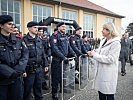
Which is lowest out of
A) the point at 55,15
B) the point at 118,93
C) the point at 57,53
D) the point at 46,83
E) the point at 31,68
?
the point at 118,93

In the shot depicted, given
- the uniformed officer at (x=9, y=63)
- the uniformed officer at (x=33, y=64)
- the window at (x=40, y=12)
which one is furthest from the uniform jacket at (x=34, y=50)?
the window at (x=40, y=12)

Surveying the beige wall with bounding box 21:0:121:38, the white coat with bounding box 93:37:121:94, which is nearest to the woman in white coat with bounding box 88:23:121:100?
the white coat with bounding box 93:37:121:94

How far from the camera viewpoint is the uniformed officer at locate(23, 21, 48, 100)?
4.82 metres

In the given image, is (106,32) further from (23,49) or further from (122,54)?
(122,54)

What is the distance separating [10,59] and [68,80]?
2.69m

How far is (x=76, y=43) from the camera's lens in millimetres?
7863

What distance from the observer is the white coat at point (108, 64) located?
4070mm

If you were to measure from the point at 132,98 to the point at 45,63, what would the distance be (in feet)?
8.85

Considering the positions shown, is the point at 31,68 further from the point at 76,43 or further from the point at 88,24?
the point at 88,24

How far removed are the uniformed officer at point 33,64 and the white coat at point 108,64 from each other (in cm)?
135

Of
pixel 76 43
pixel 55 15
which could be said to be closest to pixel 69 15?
pixel 55 15

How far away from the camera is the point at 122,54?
10.2 m

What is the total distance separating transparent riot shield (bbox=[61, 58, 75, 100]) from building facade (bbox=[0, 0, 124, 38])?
12857 millimetres

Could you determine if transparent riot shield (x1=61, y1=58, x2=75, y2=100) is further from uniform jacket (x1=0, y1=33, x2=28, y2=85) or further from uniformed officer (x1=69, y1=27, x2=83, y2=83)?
uniform jacket (x1=0, y1=33, x2=28, y2=85)
